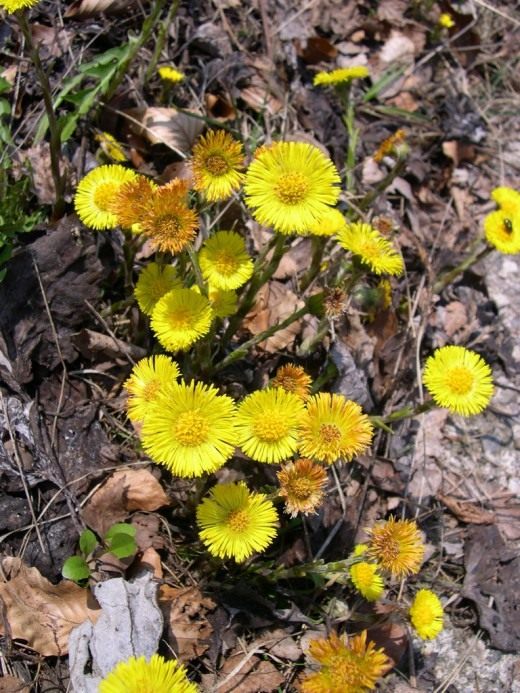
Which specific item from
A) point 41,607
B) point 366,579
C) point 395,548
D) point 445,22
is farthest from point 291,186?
point 445,22

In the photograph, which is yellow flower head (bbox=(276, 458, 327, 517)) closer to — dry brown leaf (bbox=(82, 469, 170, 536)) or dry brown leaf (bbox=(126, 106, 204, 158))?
dry brown leaf (bbox=(82, 469, 170, 536))

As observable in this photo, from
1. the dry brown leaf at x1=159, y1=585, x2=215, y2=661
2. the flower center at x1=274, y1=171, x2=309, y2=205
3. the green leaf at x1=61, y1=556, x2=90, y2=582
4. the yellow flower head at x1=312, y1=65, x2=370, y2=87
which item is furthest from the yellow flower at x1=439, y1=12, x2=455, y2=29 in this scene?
the green leaf at x1=61, y1=556, x2=90, y2=582

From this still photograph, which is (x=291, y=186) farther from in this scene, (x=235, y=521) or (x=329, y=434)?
(x=235, y=521)

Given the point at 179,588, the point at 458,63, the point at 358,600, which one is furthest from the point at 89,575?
the point at 458,63

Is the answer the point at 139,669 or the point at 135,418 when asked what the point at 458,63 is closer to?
the point at 135,418

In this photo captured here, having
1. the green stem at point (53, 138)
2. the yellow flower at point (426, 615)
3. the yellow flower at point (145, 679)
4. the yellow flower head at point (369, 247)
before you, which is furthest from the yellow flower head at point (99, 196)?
the yellow flower at point (426, 615)
